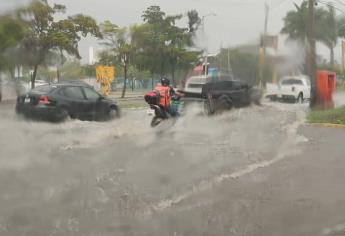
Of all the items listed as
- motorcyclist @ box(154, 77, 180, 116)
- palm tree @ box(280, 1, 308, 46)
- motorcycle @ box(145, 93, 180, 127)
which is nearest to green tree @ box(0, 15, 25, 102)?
motorcycle @ box(145, 93, 180, 127)

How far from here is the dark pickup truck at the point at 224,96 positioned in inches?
735

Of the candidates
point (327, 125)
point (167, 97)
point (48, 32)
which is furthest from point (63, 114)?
point (327, 125)

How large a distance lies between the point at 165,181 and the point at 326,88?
1543 cm

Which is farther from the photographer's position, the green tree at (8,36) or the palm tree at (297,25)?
the palm tree at (297,25)

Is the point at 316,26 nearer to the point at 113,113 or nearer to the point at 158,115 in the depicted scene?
the point at 158,115

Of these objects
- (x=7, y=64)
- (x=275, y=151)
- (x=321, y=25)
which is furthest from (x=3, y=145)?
(x=321, y=25)

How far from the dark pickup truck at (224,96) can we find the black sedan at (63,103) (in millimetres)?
4004

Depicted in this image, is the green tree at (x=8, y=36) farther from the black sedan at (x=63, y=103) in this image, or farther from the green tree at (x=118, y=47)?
the green tree at (x=118, y=47)

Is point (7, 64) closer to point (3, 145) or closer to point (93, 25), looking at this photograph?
point (3, 145)

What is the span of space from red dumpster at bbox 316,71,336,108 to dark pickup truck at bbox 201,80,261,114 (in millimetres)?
2959

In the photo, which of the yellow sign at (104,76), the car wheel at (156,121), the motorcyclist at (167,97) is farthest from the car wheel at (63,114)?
the yellow sign at (104,76)

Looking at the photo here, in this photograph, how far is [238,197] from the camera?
7.10 metres

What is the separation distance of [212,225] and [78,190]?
208 cm

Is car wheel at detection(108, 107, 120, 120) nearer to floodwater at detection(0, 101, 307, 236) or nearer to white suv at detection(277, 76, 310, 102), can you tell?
floodwater at detection(0, 101, 307, 236)
